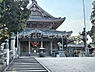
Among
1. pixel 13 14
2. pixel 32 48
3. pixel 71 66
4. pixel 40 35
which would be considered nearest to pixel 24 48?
pixel 32 48

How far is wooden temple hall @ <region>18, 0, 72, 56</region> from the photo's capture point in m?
32.2

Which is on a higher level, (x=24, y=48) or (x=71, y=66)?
(x=24, y=48)

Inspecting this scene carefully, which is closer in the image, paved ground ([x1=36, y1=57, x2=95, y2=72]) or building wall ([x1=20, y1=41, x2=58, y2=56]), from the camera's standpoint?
paved ground ([x1=36, y1=57, x2=95, y2=72])

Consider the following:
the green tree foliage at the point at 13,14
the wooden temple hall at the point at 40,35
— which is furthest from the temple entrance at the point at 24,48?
the green tree foliage at the point at 13,14

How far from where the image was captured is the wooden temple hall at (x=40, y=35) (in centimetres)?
3222

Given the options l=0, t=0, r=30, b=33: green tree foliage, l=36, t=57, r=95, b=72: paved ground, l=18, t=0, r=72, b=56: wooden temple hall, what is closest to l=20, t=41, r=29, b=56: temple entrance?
l=18, t=0, r=72, b=56: wooden temple hall

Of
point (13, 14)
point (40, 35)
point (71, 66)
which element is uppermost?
point (13, 14)

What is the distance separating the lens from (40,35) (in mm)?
32438

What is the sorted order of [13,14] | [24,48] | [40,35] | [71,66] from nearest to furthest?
[71,66] → [13,14] → [40,35] → [24,48]

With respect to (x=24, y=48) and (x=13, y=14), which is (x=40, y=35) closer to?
(x=24, y=48)

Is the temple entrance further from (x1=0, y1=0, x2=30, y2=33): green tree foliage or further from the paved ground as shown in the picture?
the paved ground

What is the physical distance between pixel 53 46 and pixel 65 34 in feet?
11.4

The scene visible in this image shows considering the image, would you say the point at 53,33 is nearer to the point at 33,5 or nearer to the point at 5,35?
the point at 33,5

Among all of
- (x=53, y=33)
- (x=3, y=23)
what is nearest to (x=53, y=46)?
(x=53, y=33)
